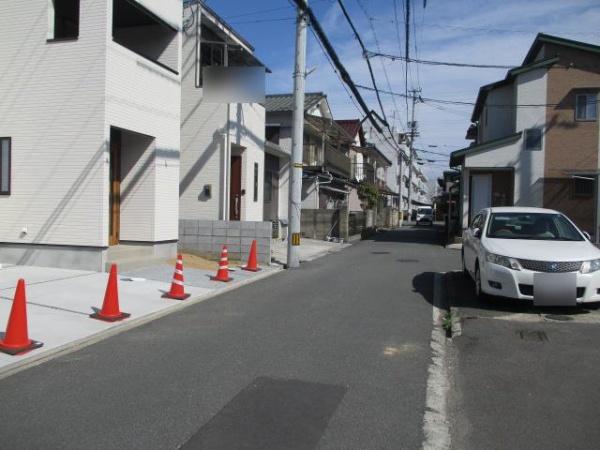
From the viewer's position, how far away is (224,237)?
14430mm

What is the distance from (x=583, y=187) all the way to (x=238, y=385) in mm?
20319

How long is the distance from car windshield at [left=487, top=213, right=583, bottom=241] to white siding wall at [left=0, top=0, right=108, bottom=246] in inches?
287

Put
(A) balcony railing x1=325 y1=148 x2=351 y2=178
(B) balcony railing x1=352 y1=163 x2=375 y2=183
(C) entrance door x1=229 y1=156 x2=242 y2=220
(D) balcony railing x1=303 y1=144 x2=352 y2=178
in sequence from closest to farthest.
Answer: (C) entrance door x1=229 y1=156 x2=242 y2=220 → (D) balcony railing x1=303 y1=144 x2=352 y2=178 → (A) balcony railing x1=325 y1=148 x2=351 y2=178 → (B) balcony railing x1=352 y1=163 x2=375 y2=183

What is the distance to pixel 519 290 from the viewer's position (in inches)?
299

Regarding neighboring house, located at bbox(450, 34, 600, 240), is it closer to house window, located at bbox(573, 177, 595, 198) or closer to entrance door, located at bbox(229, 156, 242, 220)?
house window, located at bbox(573, 177, 595, 198)

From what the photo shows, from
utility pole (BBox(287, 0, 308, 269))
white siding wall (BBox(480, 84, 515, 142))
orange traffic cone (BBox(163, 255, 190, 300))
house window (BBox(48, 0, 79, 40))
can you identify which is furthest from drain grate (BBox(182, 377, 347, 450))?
white siding wall (BBox(480, 84, 515, 142))

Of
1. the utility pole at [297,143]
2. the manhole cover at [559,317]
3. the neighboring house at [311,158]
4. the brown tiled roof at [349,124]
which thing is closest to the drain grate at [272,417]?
the manhole cover at [559,317]

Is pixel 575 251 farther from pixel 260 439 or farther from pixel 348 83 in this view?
pixel 348 83

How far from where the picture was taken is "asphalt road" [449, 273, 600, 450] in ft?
13.2

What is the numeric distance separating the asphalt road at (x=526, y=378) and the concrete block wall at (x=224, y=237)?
6.99m

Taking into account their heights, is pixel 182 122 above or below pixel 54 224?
above

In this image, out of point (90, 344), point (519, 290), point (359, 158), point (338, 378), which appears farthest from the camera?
point (359, 158)

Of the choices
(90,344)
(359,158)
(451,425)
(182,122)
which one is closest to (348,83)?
(182,122)

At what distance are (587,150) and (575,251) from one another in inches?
621
